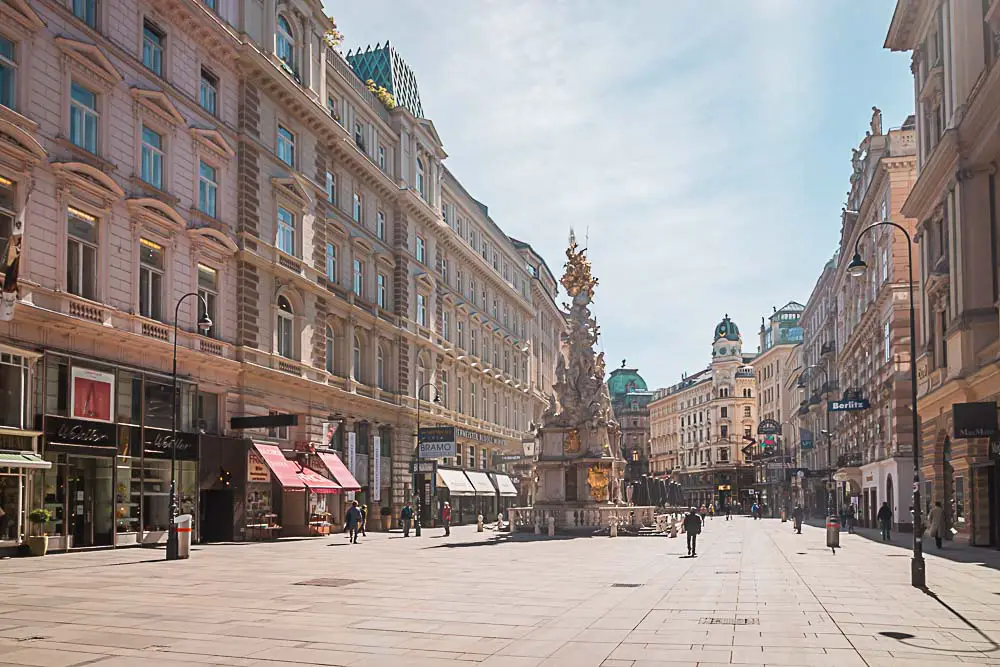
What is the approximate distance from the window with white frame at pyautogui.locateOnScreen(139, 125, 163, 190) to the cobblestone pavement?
13452mm

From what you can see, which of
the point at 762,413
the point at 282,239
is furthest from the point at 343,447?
the point at 762,413

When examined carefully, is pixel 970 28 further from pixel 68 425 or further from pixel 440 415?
pixel 440 415

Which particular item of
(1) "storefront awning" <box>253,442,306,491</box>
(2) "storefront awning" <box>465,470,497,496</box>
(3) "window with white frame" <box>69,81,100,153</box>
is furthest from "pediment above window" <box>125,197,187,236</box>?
(2) "storefront awning" <box>465,470,497,496</box>

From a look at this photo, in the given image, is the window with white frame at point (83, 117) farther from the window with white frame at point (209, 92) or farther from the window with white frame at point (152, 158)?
the window with white frame at point (209, 92)

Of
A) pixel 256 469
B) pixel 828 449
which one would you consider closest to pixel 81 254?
pixel 256 469

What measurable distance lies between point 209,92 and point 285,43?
793 cm

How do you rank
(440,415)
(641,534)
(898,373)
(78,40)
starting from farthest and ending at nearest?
(440,415) → (898,373) → (641,534) → (78,40)

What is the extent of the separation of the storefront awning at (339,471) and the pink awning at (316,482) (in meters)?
0.62

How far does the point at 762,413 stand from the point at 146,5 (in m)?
131

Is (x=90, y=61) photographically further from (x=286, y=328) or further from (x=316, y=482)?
(x=316, y=482)

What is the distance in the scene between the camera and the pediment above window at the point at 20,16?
29672 mm

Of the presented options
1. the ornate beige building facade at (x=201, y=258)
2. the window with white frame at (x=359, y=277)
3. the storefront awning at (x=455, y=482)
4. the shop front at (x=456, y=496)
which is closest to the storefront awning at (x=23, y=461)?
the ornate beige building facade at (x=201, y=258)

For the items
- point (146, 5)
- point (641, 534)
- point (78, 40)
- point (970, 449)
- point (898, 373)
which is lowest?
point (641, 534)

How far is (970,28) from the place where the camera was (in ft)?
123
